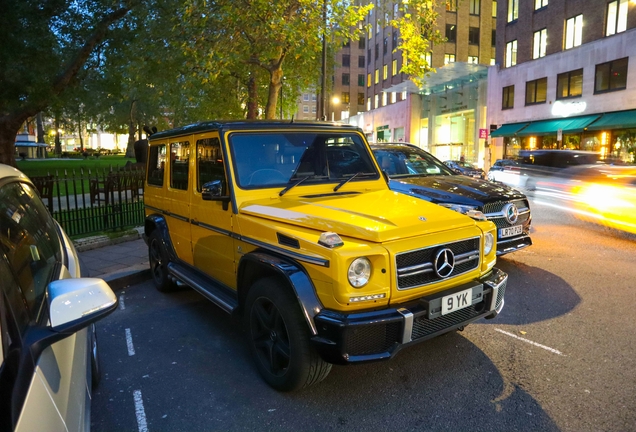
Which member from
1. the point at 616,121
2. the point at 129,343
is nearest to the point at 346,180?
the point at 129,343

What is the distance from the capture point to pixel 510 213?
21.3 ft

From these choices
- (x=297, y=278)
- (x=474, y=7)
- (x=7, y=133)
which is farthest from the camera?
(x=474, y=7)

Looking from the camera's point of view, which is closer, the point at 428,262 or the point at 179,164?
the point at 428,262

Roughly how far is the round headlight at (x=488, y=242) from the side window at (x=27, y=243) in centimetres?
305

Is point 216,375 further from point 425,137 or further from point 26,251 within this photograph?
point 425,137

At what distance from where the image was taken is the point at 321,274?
2941 mm

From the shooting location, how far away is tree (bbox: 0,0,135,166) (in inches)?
499

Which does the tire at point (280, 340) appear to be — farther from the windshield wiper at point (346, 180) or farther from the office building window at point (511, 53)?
the office building window at point (511, 53)

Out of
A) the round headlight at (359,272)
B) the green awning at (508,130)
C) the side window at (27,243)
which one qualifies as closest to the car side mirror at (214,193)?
Answer: the side window at (27,243)

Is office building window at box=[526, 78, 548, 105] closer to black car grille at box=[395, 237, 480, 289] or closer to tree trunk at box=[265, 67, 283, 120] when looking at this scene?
tree trunk at box=[265, 67, 283, 120]

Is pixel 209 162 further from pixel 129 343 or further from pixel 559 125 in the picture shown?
pixel 559 125

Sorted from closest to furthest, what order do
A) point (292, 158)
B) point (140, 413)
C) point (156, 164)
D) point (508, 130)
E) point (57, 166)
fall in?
point (140, 413)
point (292, 158)
point (156, 164)
point (508, 130)
point (57, 166)

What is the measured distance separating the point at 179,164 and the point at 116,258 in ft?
10.1

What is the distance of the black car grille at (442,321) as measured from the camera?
3049mm
